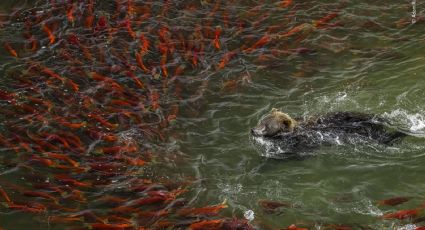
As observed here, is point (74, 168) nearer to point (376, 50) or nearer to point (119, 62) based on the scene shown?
point (119, 62)

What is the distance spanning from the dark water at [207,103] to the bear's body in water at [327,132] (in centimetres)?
15

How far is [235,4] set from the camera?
1089cm

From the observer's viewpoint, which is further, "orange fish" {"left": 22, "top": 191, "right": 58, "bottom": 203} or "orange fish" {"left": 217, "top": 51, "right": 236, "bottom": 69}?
"orange fish" {"left": 217, "top": 51, "right": 236, "bottom": 69}

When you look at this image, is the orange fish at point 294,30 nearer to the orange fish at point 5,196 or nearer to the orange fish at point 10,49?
the orange fish at point 10,49

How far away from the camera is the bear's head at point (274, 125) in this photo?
6.94 m

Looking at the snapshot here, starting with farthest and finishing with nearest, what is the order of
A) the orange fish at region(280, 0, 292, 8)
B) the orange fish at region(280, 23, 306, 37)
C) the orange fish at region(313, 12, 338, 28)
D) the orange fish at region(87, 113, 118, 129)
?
the orange fish at region(280, 0, 292, 8), the orange fish at region(313, 12, 338, 28), the orange fish at region(280, 23, 306, 37), the orange fish at region(87, 113, 118, 129)

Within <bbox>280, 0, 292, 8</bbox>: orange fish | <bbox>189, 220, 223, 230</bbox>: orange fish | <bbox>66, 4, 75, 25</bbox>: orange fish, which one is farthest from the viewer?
<bbox>280, 0, 292, 8</bbox>: orange fish

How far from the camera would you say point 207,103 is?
833 centimetres

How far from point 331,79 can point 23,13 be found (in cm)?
654

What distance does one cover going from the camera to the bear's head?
6941 mm

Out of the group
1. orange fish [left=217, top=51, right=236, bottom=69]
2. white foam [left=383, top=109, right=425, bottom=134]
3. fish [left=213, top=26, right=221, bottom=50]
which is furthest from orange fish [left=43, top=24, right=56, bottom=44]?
white foam [left=383, top=109, right=425, bottom=134]

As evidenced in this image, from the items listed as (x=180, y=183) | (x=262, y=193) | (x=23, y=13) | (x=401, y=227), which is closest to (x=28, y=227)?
(x=180, y=183)

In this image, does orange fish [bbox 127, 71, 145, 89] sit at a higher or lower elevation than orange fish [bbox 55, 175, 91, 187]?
higher

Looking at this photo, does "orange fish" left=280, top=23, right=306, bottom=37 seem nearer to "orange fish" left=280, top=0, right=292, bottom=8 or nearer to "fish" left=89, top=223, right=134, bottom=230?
"orange fish" left=280, top=0, right=292, bottom=8
